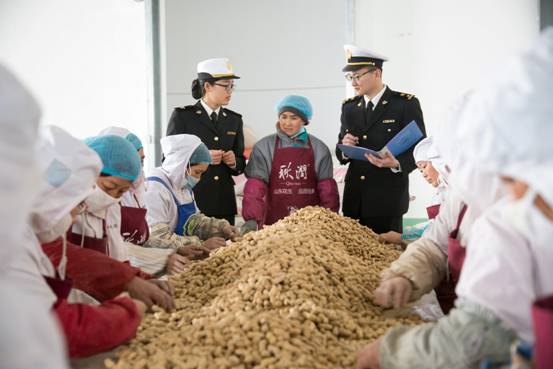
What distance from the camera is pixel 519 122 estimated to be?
0.81m

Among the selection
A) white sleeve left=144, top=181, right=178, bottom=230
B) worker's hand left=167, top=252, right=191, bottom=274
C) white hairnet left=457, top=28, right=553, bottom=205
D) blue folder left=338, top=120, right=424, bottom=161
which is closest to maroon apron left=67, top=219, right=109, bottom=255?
worker's hand left=167, top=252, right=191, bottom=274

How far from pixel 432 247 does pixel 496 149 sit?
Answer: 0.83 m

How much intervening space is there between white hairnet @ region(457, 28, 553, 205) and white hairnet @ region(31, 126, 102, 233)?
32.8 inches

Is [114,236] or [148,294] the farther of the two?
[114,236]

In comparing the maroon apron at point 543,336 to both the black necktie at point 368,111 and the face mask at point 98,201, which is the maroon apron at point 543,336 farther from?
the black necktie at point 368,111

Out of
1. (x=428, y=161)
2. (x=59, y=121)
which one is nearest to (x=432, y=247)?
(x=428, y=161)

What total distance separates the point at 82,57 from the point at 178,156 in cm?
203

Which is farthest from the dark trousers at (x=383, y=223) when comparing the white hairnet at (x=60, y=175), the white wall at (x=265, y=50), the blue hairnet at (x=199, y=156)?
the white wall at (x=265, y=50)

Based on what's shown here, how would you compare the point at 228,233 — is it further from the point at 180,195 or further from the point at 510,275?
the point at 510,275

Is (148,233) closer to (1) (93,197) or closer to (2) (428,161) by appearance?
(1) (93,197)

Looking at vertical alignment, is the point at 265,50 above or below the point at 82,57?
above

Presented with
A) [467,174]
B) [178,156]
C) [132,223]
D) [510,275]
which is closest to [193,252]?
[132,223]

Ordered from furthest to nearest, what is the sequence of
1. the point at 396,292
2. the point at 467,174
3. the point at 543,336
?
1. the point at 396,292
2. the point at 467,174
3. the point at 543,336

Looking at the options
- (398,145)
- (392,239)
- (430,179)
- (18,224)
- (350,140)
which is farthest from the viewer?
(350,140)
